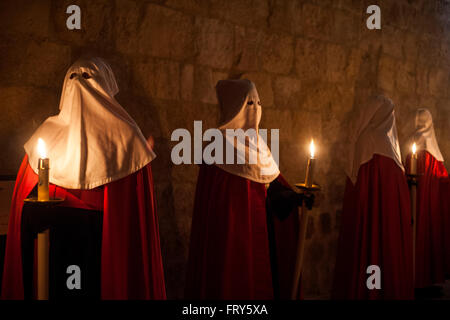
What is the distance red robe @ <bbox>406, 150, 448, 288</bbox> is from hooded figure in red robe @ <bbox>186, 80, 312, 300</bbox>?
249 cm

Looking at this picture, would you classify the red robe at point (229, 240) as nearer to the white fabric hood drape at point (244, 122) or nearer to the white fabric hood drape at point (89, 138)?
the white fabric hood drape at point (244, 122)

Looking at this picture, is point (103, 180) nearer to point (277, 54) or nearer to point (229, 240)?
point (229, 240)

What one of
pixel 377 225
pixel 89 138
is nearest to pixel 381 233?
pixel 377 225

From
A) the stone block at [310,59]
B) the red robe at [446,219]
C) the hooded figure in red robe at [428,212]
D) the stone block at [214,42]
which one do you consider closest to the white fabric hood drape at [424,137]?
the hooded figure in red robe at [428,212]

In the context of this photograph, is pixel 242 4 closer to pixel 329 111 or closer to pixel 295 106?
pixel 295 106

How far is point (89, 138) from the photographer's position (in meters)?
2.29

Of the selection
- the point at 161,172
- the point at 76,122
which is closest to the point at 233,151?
the point at 161,172

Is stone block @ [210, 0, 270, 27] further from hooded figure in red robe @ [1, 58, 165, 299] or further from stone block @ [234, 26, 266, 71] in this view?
hooded figure in red robe @ [1, 58, 165, 299]

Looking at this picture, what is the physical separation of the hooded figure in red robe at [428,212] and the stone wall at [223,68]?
1.45ft

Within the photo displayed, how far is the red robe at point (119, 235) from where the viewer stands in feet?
7.40

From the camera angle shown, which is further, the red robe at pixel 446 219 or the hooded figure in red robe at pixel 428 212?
the red robe at pixel 446 219

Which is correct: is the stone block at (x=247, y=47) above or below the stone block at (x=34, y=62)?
above

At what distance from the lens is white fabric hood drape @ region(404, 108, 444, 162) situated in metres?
4.96

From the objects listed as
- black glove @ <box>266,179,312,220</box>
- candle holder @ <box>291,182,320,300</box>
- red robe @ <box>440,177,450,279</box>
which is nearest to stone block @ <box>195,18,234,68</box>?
black glove @ <box>266,179,312,220</box>
